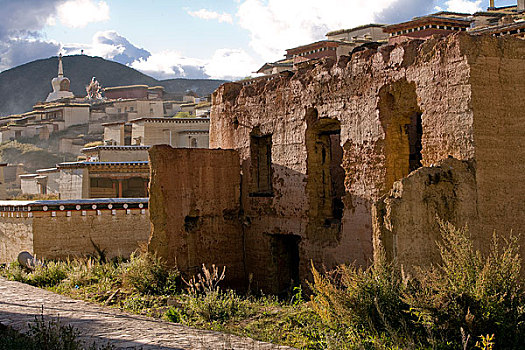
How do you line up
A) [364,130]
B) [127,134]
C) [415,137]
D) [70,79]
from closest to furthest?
[364,130], [415,137], [127,134], [70,79]

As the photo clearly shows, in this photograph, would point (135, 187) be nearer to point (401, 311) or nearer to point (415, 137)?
point (415, 137)

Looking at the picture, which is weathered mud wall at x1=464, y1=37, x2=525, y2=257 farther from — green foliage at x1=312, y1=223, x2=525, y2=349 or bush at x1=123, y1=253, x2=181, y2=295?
bush at x1=123, y1=253, x2=181, y2=295

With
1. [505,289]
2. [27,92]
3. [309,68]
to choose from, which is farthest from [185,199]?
[27,92]

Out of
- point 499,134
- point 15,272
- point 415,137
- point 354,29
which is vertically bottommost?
point 15,272

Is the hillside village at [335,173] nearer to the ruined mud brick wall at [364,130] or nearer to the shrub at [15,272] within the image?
the ruined mud brick wall at [364,130]

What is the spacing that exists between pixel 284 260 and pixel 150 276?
328 centimetres

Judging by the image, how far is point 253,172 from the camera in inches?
580

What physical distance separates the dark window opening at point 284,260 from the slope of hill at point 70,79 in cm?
7519

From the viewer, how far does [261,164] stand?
1505cm

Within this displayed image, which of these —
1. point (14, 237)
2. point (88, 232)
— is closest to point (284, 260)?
point (88, 232)

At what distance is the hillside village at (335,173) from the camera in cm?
974

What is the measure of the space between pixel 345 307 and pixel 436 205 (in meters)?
2.20

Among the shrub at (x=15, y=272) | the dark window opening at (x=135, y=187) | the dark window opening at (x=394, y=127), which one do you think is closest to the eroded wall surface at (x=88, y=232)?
the shrub at (x=15, y=272)

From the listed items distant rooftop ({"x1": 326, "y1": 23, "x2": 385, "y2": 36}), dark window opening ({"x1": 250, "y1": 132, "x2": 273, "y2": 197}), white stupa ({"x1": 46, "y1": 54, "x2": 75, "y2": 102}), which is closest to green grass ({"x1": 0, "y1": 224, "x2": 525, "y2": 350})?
dark window opening ({"x1": 250, "y1": 132, "x2": 273, "y2": 197})
